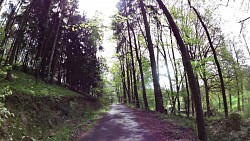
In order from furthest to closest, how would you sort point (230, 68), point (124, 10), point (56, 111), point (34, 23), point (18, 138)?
point (230, 68) → point (124, 10) → point (34, 23) → point (56, 111) → point (18, 138)

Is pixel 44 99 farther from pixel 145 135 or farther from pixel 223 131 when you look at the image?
pixel 223 131

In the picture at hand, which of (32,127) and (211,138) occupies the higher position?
(32,127)

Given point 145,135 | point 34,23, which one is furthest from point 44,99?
point 34,23

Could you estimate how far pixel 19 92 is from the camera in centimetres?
1126

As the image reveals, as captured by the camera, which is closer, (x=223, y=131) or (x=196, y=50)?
(x=223, y=131)

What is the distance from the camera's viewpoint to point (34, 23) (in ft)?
73.5

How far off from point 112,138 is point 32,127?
10.7 ft

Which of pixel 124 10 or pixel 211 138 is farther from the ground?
pixel 124 10

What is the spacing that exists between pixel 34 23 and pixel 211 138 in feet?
57.4

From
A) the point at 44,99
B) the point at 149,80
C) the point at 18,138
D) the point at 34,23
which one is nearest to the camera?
the point at 18,138

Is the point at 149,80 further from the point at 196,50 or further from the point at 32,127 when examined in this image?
the point at 32,127

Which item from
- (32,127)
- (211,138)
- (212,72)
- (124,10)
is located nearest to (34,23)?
(124,10)

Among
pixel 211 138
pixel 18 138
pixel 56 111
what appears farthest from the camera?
pixel 56 111

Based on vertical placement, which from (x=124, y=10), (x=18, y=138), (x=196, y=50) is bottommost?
(x=18, y=138)
